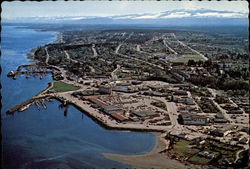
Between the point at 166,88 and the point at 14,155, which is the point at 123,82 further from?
the point at 14,155

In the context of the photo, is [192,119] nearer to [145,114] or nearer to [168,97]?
[145,114]

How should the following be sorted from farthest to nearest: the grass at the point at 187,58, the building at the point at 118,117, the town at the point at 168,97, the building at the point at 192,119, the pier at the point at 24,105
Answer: the grass at the point at 187,58 < the pier at the point at 24,105 < the building at the point at 118,117 < the building at the point at 192,119 < the town at the point at 168,97

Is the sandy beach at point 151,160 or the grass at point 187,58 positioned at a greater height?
the grass at point 187,58

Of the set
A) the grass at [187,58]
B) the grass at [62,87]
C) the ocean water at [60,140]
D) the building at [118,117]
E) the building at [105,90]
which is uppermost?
the grass at [187,58]

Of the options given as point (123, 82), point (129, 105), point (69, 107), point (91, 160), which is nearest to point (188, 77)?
point (123, 82)

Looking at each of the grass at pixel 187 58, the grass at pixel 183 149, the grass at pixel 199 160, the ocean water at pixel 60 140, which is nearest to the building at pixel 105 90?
the ocean water at pixel 60 140

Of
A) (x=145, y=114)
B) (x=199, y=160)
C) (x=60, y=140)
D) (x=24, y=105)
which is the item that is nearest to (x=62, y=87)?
(x=24, y=105)

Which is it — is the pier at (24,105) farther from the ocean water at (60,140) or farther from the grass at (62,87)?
the grass at (62,87)
